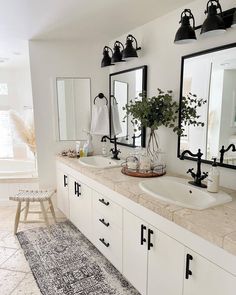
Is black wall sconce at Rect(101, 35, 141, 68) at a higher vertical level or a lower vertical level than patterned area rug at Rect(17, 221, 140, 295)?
higher

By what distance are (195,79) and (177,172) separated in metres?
0.81

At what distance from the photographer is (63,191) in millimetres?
2928

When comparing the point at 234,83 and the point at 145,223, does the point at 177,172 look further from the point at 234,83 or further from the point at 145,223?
the point at 234,83

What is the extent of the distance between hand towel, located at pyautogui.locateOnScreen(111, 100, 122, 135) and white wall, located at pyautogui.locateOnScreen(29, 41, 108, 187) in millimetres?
363

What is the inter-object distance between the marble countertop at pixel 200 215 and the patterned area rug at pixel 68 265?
2.66ft

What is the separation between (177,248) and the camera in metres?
1.32

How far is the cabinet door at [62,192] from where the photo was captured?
112 inches

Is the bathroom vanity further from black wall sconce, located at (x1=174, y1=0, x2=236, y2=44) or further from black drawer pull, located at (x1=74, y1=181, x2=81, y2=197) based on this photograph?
black wall sconce, located at (x1=174, y1=0, x2=236, y2=44)

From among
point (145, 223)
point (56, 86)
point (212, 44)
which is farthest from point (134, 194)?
point (56, 86)

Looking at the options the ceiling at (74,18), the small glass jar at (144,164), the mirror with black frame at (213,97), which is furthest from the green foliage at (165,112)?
the ceiling at (74,18)

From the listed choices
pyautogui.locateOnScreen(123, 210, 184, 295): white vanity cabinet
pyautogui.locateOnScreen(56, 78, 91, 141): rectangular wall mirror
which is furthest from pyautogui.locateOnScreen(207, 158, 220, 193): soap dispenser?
pyautogui.locateOnScreen(56, 78, 91, 141): rectangular wall mirror

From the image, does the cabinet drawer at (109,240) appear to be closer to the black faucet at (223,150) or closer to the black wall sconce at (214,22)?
the black faucet at (223,150)

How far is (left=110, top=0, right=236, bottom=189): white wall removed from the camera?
1798 mm

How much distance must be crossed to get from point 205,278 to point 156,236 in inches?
14.6
